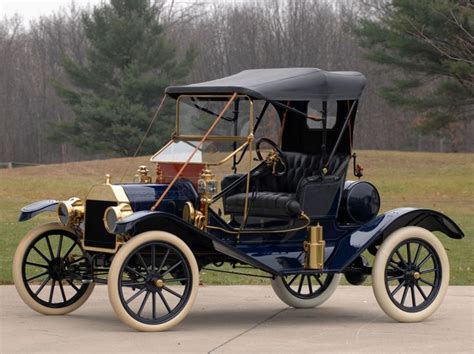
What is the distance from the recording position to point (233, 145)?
9578 mm

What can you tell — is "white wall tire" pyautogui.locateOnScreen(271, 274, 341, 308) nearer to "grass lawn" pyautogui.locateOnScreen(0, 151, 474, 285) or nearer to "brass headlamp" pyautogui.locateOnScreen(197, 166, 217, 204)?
"brass headlamp" pyautogui.locateOnScreen(197, 166, 217, 204)

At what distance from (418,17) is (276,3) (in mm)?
29266

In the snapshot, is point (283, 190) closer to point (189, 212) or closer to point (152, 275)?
point (189, 212)

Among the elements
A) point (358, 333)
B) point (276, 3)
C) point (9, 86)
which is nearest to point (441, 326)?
point (358, 333)

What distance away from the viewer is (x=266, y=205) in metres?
9.29

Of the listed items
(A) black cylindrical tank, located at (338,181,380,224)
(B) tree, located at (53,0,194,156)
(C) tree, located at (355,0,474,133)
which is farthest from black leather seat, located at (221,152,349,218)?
(B) tree, located at (53,0,194,156)

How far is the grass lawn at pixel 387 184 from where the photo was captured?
68.9ft

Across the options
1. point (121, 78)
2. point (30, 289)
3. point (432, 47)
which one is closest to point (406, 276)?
point (30, 289)

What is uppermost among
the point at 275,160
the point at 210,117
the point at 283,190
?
the point at 210,117

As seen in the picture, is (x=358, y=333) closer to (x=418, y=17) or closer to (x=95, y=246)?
(x=95, y=246)

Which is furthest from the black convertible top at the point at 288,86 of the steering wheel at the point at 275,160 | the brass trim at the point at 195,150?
the steering wheel at the point at 275,160

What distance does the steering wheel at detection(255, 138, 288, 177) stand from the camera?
31.8 feet

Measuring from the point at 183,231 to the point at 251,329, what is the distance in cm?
91

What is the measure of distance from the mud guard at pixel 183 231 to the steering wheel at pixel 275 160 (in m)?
1.01
